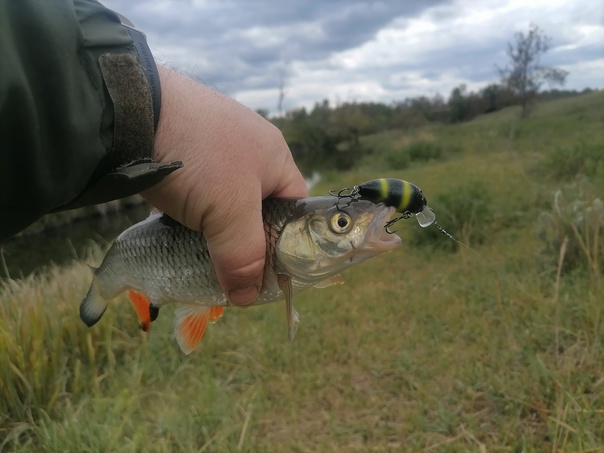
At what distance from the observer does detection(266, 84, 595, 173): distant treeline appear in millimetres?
58156

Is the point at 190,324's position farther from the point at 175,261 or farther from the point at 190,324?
the point at 175,261

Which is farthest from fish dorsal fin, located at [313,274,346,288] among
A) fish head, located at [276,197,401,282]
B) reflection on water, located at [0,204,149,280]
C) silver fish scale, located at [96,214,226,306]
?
reflection on water, located at [0,204,149,280]

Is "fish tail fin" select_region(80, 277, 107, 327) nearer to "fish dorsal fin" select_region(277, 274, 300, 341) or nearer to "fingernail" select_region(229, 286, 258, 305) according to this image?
"fingernail" select_region(229, 286, 258, 305)

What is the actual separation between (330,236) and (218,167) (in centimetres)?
47

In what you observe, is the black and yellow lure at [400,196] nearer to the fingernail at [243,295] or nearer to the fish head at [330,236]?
the fish head at [330,236]

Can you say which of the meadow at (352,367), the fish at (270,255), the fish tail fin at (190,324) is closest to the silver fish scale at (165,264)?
the fish at (270,255)

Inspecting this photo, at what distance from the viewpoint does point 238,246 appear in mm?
1769

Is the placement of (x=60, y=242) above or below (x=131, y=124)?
below

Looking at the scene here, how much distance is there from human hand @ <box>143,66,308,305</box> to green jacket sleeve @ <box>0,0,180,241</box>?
8cm

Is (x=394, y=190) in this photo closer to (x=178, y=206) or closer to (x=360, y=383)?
(x=178, y=206)

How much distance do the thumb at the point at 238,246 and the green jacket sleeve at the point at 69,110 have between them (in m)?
0.26

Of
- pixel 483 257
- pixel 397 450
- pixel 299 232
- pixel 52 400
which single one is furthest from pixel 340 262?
pixel 483 257

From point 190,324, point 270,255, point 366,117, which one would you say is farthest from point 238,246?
point 366,117

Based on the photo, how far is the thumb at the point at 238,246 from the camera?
1.70 m
